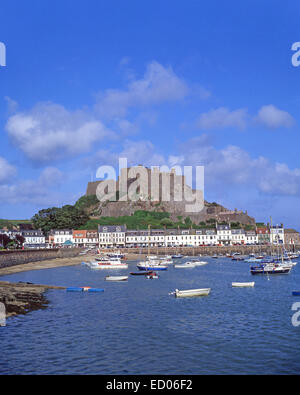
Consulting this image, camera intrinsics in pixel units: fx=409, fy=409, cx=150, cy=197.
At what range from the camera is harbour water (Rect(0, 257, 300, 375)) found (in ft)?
61.0

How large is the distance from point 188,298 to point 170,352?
17567 mm

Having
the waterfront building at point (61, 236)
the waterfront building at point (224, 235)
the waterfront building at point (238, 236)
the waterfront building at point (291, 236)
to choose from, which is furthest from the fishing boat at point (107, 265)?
the waterfront building at point (291, 236)

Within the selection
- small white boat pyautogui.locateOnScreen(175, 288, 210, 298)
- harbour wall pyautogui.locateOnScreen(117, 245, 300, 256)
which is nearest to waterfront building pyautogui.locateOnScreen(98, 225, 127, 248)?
harbour wall pyautogui.locateOnScreen(117, 245, 300, 256)

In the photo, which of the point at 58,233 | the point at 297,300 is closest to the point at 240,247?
the point at 58,233

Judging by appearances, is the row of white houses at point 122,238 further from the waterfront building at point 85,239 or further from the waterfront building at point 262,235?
the waterfront building at point 262,235

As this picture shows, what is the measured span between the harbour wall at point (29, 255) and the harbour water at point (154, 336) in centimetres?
3550

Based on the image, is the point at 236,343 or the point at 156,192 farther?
the point at 156,192

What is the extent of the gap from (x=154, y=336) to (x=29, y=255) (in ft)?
214

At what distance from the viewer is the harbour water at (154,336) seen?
18.6m

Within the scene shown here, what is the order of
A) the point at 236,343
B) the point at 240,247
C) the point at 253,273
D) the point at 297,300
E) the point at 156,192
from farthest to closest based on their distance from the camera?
the point at 156,192, the point at 240,247, the point at 253,273, the point at 297,300, the point at 236,343

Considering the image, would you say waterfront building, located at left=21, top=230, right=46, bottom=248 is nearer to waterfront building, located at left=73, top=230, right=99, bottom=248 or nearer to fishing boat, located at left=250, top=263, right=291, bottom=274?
waterfront building, located at left=73, top=230, right=99, bottom=248

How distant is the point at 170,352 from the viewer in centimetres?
2056

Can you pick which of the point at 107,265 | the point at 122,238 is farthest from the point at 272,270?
the point at 122,238

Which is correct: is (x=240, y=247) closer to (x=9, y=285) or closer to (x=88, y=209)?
(x=88, y=209)
